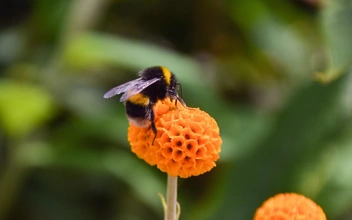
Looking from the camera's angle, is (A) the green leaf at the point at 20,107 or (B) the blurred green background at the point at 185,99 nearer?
(B) the blurred green background at the point at 185,99

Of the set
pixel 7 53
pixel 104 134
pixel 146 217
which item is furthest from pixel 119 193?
pixel 7 53

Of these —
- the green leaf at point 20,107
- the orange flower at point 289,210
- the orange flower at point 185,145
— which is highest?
the green leaf at point 20,107

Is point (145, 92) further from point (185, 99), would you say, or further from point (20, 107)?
point (185, 99)

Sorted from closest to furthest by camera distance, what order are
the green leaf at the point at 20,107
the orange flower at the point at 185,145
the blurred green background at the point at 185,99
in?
1. the orange flower at the point at 185,145
2. the blurred green background at the point at 185,99
3. the green leaf at the point at 20,107

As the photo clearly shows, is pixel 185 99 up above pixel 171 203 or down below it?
above

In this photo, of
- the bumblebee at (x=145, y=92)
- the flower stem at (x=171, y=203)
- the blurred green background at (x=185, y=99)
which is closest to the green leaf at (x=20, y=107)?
the blurred green background at (x=185, y=99)

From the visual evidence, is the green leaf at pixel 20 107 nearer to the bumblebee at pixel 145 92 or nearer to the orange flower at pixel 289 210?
the bumblebee at pixel 145 92

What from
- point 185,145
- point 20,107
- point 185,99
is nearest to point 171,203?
point 185,145
